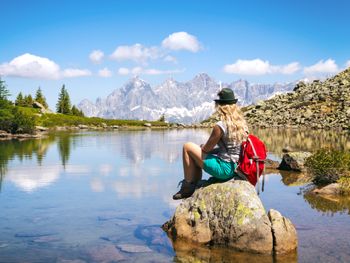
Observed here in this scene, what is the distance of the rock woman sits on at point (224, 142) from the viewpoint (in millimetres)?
12805

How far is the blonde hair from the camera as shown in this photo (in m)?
12.8

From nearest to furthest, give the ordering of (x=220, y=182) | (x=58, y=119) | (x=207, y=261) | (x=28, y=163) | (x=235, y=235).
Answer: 1. (x=207, y=261)
2. (x=235, y=235)
3. (x=220, y=182)
4. (x=28, y=163)
5. (x=58, y=119)

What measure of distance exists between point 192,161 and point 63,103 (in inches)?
6831

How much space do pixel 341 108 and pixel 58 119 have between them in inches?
3451

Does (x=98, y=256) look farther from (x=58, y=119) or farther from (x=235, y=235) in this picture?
(x=58, y=119)

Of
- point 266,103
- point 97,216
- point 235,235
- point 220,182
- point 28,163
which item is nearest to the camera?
point 235,235

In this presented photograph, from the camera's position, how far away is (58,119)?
142375 millimetres

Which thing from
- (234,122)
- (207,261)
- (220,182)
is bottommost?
(207,261)

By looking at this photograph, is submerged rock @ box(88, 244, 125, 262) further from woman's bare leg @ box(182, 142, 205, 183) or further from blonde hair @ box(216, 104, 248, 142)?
blonde hair @ box(216, 104, 248, 142)

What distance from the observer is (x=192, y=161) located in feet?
45.2

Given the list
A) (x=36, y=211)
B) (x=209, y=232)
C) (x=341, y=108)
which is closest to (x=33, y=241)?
(x=36, y=211)

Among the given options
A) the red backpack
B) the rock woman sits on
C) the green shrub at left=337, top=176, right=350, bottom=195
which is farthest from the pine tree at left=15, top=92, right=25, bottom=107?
the red backpack

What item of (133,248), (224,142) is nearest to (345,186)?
(224,142)

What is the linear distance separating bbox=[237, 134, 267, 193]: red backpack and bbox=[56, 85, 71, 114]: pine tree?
568 feet
